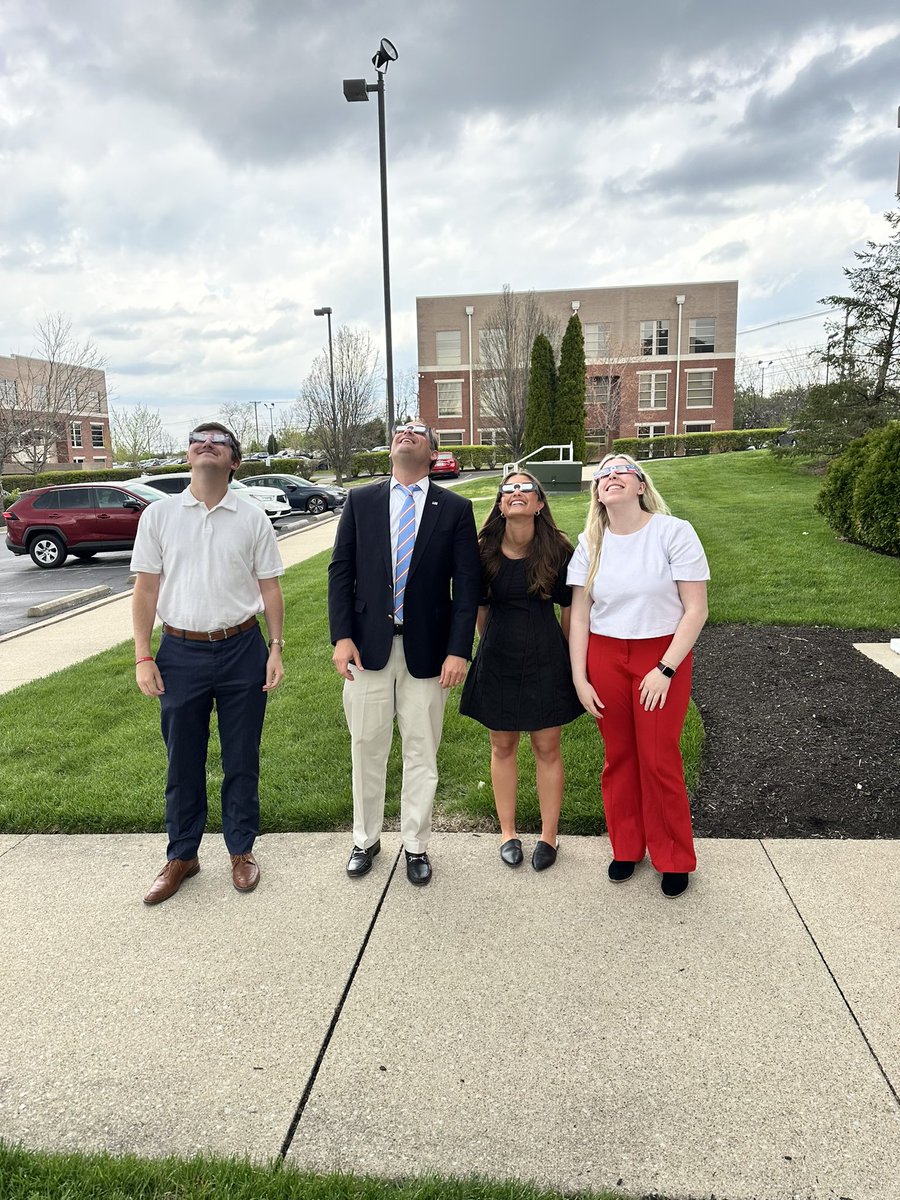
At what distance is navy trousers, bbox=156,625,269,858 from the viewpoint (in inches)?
129

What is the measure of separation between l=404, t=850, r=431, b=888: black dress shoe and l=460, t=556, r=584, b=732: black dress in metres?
0.69

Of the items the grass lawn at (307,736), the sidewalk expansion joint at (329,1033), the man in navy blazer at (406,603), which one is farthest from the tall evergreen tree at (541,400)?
the sidewalk expansion joint at (329,1033)

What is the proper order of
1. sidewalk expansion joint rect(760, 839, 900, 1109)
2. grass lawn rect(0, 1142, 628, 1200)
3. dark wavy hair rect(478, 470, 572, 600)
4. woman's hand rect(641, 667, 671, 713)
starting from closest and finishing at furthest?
grass lawn rect(0, 1142, 628, 1200), sidewalk expansion joint rect(760, 839, 900, 1109), woman's hand rect(641, 667, 671, 713), dark wavy hair rect(478, 470, 572, 600)

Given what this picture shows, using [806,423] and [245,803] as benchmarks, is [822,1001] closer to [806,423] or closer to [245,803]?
[245,803]

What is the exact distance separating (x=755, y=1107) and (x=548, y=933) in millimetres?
969

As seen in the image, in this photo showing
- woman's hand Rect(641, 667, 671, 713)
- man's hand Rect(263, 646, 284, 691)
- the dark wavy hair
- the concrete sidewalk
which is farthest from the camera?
man's hand Rect(263, 646, 284, 691)

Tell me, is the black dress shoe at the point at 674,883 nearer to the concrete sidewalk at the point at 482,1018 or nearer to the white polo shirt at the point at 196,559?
the concrete sidewalk at the point at 482,1018

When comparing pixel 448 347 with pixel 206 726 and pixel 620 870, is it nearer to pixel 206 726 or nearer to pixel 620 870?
pixel 206 726

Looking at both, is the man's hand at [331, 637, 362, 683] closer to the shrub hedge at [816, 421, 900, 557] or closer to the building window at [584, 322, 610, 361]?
the shrub hedge at [816, 421, 900, 557]

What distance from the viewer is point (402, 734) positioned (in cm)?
348

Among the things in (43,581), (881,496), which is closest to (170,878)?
(881,496)

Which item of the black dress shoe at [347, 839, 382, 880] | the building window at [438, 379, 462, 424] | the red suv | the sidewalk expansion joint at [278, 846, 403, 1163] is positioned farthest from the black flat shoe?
the building window at [438, 379, 462, 424]

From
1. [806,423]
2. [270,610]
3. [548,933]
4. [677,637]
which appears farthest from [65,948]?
[806,423]

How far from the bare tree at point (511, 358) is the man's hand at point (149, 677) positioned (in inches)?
1189
